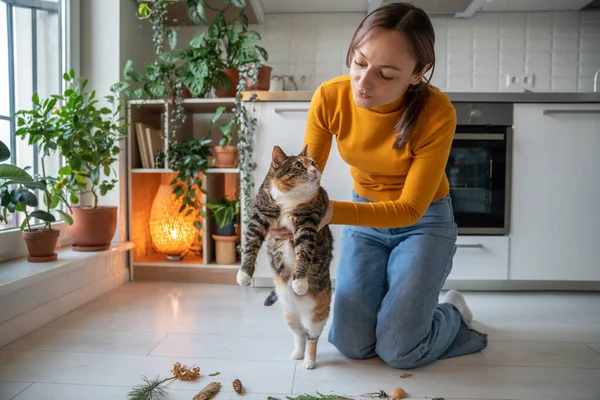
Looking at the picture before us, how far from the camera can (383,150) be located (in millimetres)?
1498

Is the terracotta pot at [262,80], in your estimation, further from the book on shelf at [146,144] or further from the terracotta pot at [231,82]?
the book on shelf at [146,144]

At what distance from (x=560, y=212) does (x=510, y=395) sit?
1.47 meters

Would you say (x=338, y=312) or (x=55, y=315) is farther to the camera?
(x=55, y=315)

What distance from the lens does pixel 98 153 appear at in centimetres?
218

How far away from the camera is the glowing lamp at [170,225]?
2.65 meters

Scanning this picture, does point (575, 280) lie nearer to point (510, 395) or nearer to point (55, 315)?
point (510, 395)

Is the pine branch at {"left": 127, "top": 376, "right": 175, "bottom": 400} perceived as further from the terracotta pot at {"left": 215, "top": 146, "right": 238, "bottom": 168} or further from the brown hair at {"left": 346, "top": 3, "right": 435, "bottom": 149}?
the terracotta pot at {"left": 215, "top": 146, "right": 238, "bottom": 168}

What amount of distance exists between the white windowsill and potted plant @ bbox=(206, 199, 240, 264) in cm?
59

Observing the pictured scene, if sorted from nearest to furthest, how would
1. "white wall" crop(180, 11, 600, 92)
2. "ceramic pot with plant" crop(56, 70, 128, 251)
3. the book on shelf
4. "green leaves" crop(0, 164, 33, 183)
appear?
"green leaves" crop(0, 164, 33, 183) → "ceramic pot with plant" crop(56, 70, 128, 251) → the book on shelf → "white wall" crop(180, 11, 600, 92)

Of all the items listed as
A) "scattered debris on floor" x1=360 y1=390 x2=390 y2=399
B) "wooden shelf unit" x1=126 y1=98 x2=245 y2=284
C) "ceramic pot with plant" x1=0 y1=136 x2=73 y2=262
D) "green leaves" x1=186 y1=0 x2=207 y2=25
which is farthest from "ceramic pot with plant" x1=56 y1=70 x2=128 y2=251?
"scattered debris on floor" x1=360 y1=390 x2=390 y2=399

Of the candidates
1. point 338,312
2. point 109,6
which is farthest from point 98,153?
point 338,312

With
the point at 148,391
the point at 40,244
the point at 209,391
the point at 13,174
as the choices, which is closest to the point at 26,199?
the point at 13,174

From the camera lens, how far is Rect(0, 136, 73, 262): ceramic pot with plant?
1678mm

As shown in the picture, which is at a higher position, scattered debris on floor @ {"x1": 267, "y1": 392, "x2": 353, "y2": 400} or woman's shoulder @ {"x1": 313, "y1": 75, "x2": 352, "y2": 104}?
woman's shoulder @ {"x1": 313, "y1": 75, "x2": 352, "y2": 104}
